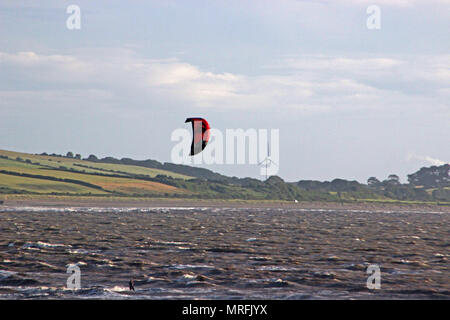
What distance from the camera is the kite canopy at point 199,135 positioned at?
4700cm

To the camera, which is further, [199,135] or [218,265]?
[199,135]

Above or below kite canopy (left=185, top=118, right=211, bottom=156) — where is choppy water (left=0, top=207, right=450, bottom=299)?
below

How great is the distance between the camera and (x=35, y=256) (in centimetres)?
4366

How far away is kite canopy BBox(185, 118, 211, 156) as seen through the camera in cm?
4700

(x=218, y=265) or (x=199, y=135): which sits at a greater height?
(x=199, y=135)

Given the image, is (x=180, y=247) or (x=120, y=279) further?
(x=180, y=247)

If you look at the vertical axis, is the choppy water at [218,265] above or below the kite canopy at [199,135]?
below

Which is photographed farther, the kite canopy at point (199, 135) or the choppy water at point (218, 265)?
the kite canopy at point (199, 135)

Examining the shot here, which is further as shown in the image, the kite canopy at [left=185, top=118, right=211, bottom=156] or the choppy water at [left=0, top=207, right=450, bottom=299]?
the kite canopy at [left=185, top=118, right=211, bottom=156]

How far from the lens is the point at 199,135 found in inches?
1943
